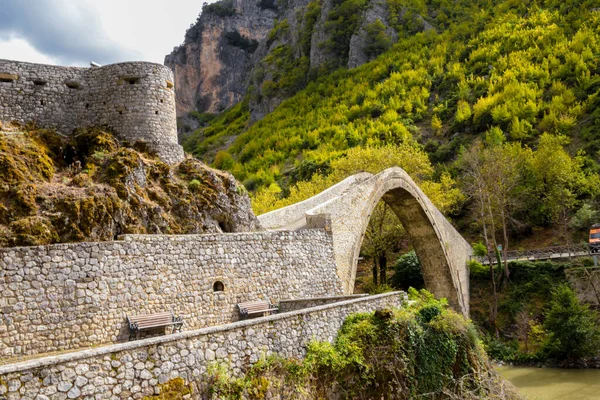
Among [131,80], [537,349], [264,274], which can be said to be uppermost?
[131,80]

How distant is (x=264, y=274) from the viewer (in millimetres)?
12281

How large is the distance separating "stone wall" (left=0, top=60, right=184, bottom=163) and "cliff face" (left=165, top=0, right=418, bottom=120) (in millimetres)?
45640

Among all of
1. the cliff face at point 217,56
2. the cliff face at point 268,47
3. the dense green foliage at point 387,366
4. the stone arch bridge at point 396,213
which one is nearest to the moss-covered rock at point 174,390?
the dense green foliage at point 387,366

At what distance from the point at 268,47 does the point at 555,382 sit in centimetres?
6086

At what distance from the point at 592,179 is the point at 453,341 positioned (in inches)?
941

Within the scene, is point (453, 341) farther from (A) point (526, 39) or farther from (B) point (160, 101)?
(A) point (526, 39)

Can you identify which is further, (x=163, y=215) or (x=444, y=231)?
(x=444, y=231)

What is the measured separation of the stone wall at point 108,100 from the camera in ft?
46.1

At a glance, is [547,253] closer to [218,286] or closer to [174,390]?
[218,286]

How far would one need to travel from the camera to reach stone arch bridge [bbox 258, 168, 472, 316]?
16.2m

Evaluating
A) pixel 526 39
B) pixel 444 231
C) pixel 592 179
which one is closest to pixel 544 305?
pixel 444 231

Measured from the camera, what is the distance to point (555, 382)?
19.2m

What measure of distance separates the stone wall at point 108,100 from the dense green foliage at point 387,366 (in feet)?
24.6

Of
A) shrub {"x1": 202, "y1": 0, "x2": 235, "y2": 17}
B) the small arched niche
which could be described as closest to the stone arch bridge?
the small arched niche
